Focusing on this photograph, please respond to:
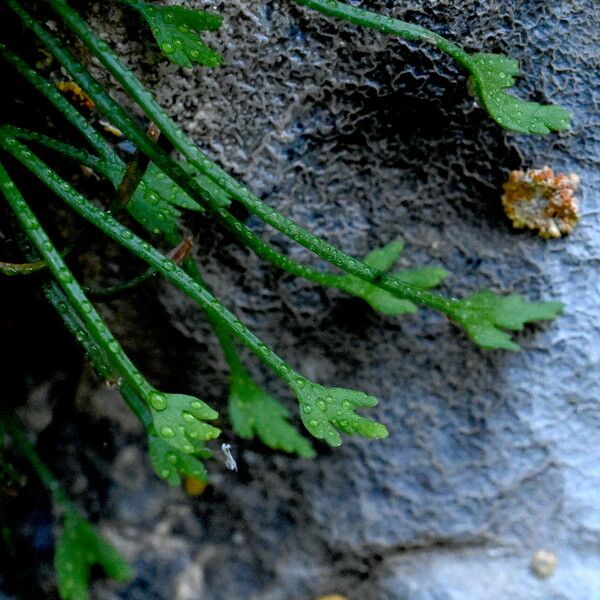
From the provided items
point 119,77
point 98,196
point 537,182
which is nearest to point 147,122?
point 98,196

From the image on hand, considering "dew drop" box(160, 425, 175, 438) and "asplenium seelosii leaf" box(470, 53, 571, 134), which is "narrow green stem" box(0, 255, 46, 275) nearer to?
"dew drop" box(160, 425, 175, 438)

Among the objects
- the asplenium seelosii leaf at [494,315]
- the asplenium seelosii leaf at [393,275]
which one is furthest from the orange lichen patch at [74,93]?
the asplenium seelosii leaf at [494,315]

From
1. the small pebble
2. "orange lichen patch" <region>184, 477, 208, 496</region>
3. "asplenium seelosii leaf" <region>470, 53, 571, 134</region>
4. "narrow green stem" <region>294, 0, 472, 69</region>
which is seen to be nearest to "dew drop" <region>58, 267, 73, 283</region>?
"narrow green stem" <region>294, 0, 472, 69</region>

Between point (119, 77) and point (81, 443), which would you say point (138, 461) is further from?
point (119, 77)

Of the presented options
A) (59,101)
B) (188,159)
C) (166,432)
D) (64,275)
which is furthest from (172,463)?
(59,101)

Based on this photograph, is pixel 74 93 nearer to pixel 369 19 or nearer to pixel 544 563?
pixel 369 19

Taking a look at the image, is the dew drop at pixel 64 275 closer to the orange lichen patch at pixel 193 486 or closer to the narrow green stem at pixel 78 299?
the narrow green stem at pixel 78 299
